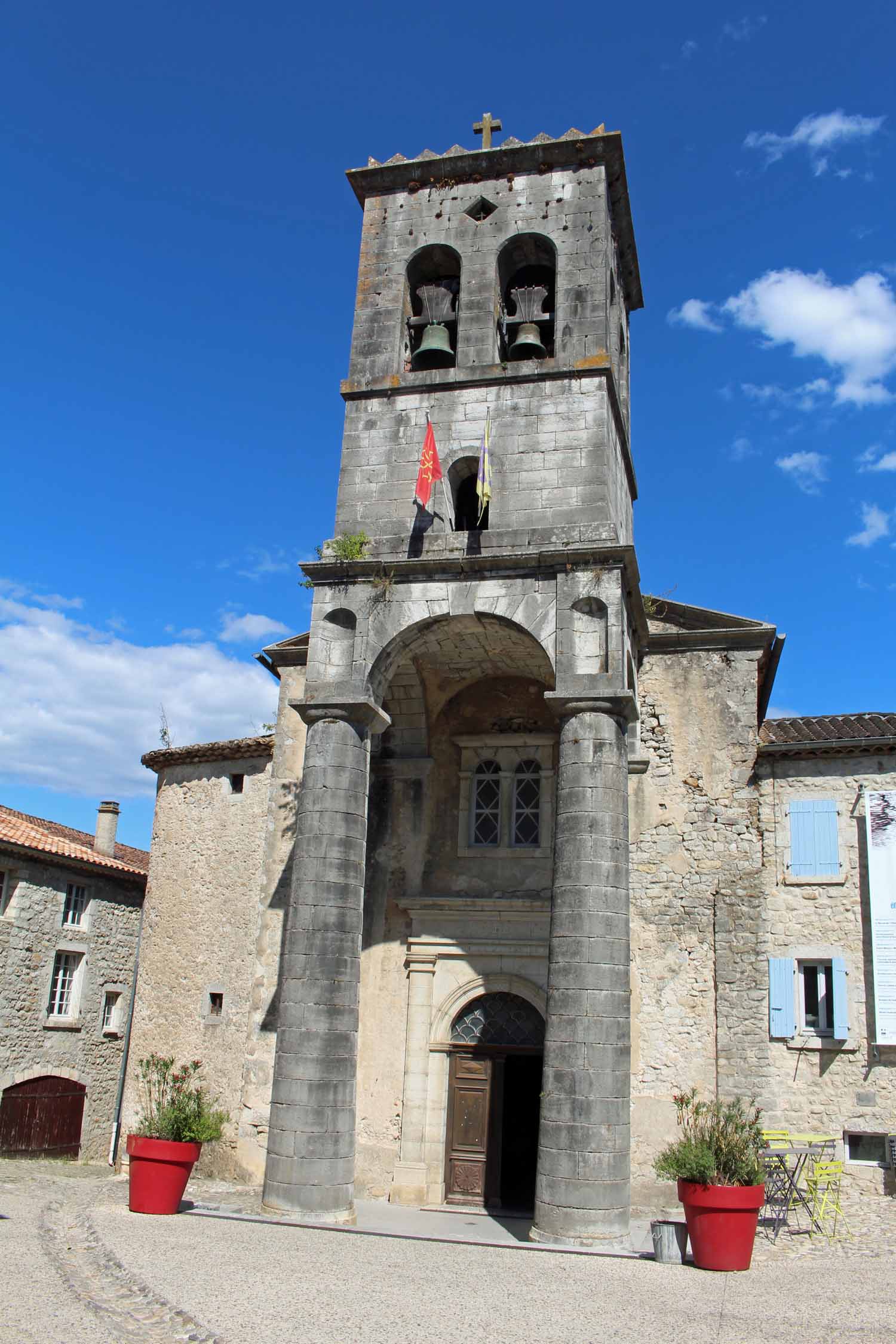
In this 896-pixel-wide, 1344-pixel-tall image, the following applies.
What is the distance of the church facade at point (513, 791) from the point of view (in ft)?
36.1

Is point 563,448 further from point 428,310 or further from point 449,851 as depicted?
point 449,851

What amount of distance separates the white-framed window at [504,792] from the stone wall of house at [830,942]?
278 cm

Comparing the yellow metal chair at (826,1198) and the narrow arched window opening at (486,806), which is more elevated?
the narrow arched window opening at (486,806)

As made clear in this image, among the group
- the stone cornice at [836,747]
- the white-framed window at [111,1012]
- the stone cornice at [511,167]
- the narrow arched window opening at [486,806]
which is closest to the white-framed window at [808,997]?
the stone cornice at [836,747]

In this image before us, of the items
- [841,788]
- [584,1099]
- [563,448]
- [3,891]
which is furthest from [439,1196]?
[3,891]

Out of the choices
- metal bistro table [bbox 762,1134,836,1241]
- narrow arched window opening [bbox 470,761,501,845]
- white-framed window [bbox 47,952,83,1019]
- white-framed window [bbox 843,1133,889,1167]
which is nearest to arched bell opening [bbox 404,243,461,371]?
narrow arched window opening [bbox 470,761,501,845]

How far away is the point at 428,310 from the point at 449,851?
717 centimetres

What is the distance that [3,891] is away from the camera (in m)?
19.0

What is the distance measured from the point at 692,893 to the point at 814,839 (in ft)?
5.40

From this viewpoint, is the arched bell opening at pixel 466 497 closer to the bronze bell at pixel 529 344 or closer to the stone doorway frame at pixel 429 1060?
the bronze bell at pixel 529 344

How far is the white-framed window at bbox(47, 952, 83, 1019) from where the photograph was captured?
20.1 m

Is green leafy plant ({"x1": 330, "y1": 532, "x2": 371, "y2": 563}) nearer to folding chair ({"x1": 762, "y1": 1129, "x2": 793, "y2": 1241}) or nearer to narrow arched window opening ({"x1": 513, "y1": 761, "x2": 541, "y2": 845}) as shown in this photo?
narrow arched window opening ({"x1": 513, "y1": 761, "x2": 541, "y2": 845})

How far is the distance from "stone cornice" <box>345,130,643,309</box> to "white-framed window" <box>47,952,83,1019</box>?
14800mm

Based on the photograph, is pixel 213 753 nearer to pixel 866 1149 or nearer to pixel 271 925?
pixel 271 925
